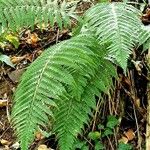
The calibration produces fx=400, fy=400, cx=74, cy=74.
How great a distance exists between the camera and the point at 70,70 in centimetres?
230

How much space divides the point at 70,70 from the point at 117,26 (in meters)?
0.37

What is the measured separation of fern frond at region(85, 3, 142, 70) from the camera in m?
2.18

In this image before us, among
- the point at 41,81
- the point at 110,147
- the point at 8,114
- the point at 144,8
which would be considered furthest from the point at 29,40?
the point at 41,81

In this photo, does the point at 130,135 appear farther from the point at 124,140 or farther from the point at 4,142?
the point at 4,142

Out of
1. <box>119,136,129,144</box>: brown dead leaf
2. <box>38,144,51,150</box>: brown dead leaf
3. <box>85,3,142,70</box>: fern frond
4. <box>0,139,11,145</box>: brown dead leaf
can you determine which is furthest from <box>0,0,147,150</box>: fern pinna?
<box>0,139,11,145</box>: brown dead leaf

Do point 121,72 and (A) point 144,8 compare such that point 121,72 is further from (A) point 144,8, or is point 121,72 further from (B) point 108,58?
(A) point 144,8

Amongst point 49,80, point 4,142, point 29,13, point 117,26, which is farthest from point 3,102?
point 117,26

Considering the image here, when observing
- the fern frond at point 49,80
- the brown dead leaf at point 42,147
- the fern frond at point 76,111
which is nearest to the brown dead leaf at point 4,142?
the brown dead leaf at point 42,147

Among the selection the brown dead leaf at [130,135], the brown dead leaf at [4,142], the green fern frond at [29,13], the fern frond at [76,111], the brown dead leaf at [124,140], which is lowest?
the brown dead leaf at [4,142]

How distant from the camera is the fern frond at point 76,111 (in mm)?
2191

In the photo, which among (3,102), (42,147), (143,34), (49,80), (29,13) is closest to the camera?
(49,80)

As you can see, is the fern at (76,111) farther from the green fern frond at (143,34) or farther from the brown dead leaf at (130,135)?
the brown dead leaf at (130,135)

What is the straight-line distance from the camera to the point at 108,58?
8.05 ft

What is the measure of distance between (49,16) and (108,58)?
49 centimetres
